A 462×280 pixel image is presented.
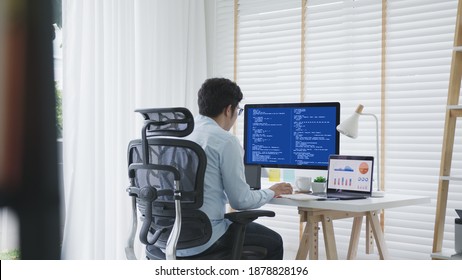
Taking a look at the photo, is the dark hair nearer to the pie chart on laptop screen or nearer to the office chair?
the office chair

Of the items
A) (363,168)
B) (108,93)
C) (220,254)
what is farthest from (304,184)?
(108,93)

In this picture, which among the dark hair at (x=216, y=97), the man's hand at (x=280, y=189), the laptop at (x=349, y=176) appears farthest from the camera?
the laptop at (x=349, y=176)

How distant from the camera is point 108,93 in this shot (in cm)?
347

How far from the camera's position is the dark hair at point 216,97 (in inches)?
95.0

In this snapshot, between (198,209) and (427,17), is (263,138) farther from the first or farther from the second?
(427,17)

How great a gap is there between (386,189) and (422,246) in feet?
1.32

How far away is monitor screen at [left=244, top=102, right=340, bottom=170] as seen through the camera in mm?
2805

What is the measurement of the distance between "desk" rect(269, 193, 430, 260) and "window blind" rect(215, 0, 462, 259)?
0.48 m

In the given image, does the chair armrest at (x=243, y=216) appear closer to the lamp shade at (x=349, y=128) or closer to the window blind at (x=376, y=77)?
the lamp shade at (x=349, y=128)

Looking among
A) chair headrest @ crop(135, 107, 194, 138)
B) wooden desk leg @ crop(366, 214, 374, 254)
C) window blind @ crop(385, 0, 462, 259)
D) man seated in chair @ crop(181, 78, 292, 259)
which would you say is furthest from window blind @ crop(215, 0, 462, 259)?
chair headrest @ crop(135, 107, 194, 138)

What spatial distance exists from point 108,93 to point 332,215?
163 cm

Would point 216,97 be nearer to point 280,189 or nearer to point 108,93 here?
point 280,189

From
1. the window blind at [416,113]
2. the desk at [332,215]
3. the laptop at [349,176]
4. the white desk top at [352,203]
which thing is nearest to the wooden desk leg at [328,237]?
the desk at [332,215]

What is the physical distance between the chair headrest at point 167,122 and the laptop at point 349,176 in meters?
0.87
